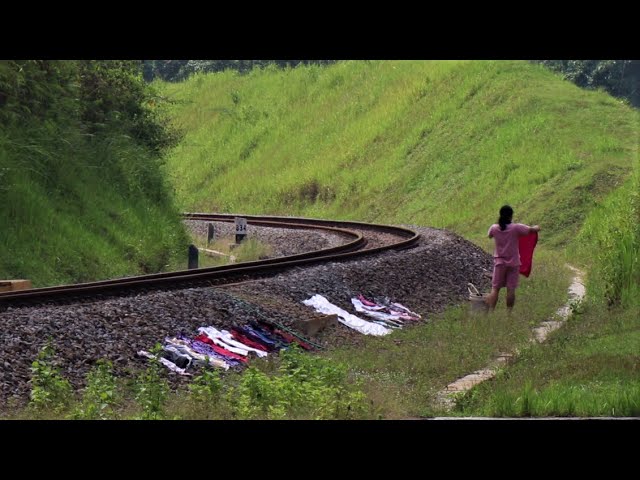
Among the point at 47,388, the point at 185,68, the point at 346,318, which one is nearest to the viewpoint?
the point at 47,388

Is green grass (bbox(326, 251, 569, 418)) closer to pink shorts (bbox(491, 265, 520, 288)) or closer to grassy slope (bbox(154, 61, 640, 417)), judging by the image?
grassy slope (bbox(154, 61, 640, 417))

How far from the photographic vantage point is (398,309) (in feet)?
63.5

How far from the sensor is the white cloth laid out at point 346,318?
17.0m

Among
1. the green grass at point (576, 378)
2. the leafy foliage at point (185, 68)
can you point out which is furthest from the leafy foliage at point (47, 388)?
the leafy foliage at point (185, 68)

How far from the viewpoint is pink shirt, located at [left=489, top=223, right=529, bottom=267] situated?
1647 cm

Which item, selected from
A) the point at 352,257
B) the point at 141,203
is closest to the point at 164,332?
the point at 352,257

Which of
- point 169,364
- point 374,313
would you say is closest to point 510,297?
point 374,313

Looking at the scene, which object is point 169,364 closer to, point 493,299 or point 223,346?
point 223,346

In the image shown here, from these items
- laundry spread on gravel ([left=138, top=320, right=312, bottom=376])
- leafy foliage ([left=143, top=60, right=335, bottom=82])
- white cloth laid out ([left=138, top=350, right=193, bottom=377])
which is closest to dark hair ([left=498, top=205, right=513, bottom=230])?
laundry spread on gravel ([left=138, top=320, right=312, bottom=376])

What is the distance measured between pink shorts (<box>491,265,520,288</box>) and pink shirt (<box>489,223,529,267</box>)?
80 millimetres

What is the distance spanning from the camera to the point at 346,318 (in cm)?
1750

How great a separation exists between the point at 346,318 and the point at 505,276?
7.95 feet

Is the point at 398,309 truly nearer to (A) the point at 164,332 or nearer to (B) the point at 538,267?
(A) the point at 164,332
